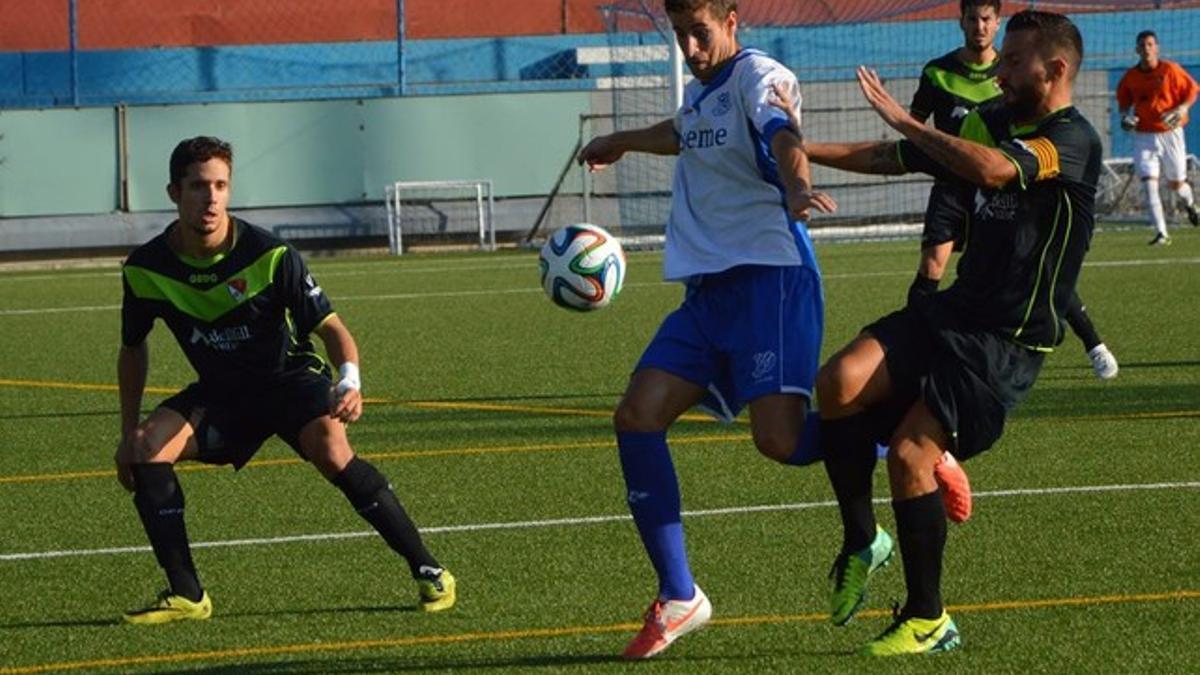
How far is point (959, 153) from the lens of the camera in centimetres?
569

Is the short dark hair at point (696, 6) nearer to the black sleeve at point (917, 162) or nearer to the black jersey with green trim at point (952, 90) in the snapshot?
the black sleeve at point (917, 162)

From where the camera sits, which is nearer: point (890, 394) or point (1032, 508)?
point (890, 394)

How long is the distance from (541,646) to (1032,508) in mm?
2592

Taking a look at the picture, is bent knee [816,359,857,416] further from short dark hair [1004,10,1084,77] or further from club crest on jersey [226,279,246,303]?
club crest on jersey [226,279,246,303]

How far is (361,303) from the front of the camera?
741 inches

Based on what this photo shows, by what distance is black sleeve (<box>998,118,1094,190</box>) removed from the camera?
5742mm

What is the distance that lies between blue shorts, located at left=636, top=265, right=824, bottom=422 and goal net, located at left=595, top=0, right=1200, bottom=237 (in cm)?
1691

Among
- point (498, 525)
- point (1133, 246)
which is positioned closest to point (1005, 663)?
point (498, 525)

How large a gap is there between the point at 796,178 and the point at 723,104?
1.45 feet

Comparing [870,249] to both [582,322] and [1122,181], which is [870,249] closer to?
[1122,181]

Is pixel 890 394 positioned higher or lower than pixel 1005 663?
higher

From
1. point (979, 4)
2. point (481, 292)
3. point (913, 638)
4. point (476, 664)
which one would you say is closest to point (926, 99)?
point (979, 4)

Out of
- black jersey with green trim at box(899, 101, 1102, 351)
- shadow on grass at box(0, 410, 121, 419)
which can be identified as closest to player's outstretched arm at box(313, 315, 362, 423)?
black jersey with green trim at box(899, 101, 1102, 351)

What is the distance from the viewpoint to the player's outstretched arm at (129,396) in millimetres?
6898
